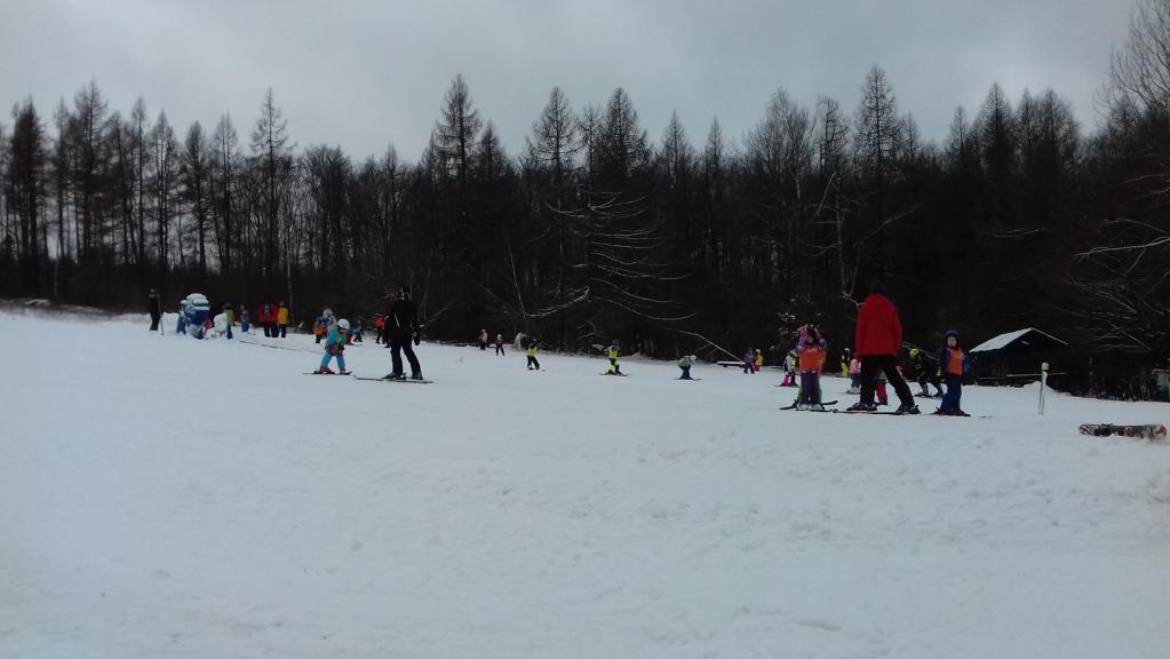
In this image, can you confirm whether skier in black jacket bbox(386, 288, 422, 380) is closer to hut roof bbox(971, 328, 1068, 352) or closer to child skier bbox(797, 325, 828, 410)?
child skier bbox(797, 325, 828, 410)

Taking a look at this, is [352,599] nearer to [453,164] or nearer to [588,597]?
[588,597]

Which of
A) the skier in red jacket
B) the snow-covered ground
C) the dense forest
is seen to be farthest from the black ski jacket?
the dense forest

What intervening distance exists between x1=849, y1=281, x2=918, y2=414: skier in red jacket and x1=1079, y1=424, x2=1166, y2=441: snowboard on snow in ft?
9.15

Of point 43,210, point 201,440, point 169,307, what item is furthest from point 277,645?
point 43,210

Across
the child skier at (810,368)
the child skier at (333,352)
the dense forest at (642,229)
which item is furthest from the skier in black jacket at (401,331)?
the dense forest at (642,229)

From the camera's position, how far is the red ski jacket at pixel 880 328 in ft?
40.3

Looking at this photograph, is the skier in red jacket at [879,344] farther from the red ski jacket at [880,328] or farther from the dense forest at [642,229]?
the dense forest at [642,229]

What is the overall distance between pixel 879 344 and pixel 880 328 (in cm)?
26

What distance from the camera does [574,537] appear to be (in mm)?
6766

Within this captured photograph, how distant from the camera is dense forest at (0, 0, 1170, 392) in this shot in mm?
43906

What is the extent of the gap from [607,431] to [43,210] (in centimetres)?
6024

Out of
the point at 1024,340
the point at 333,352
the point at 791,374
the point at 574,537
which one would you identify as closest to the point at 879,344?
the point at 574,537

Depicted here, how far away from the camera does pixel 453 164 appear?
52031 millimetres

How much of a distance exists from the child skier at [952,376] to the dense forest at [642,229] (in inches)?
983
